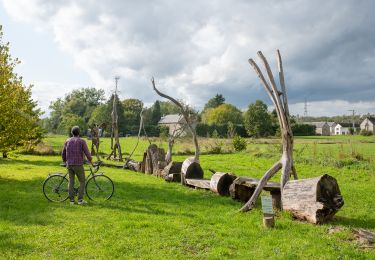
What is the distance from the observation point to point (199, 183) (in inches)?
526

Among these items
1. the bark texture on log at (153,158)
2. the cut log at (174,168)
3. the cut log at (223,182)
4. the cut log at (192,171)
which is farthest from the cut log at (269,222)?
the bark texture on log at (153,158)

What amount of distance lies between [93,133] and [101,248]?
20.7 metres

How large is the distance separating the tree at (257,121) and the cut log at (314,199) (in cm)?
4942

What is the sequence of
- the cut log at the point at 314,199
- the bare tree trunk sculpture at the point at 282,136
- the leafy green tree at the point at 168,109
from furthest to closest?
the leafy green tree at the point at 168,109, the bare tree trunk sculpture at the point at 282,136, the cut log at the point at 314,199

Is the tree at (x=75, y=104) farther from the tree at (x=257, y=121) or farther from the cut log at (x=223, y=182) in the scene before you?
the cut log at (x=223, y=182)

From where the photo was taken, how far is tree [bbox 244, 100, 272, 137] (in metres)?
58.2

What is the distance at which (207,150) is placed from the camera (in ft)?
109

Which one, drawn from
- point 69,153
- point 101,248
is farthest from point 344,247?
point 69,153

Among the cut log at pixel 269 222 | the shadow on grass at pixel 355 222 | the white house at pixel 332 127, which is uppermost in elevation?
the white house at pixel 332 127

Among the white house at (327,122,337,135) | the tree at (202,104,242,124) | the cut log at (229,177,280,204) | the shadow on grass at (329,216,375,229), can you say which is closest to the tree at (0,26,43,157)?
the cut log at (229,177,280,204)

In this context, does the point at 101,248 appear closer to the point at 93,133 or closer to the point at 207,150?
the point at 93,133

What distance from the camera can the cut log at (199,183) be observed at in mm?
12913

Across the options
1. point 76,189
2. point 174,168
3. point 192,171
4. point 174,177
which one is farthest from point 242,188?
point 174,168

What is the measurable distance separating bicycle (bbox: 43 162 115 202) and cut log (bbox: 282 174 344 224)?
5.38m
